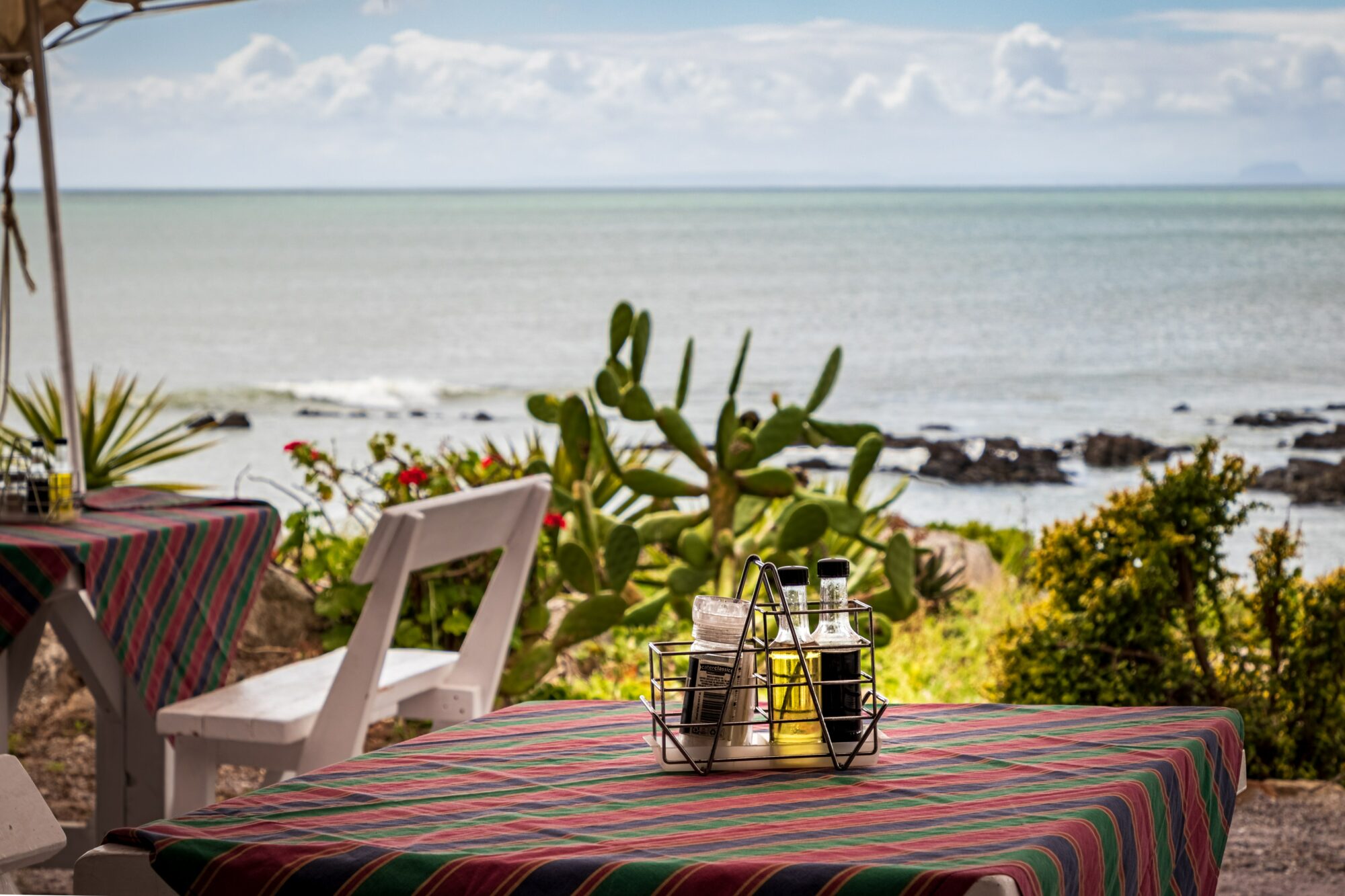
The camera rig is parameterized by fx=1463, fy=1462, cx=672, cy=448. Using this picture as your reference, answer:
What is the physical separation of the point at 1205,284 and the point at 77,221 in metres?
39.1

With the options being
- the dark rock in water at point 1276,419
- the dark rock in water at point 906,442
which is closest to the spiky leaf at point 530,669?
the dark rock in water at point 906,442

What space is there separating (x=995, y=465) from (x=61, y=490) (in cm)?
1433

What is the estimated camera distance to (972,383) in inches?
1081

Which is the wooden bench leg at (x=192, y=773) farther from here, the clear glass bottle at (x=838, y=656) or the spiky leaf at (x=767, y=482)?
the spiky leaf at (x=767, y=482)

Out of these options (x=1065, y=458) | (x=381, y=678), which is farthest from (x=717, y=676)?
(x=1065, y=458)

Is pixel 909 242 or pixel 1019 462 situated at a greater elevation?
pixel 909 242

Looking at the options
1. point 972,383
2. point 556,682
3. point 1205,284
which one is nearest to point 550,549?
point 556,682

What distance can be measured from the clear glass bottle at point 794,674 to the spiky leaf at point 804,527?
9.61 feet

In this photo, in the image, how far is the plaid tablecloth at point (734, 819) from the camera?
987 mm

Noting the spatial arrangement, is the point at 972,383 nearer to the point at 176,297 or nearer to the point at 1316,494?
the point at 1316,494

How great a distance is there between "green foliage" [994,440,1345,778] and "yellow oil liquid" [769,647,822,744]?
97.0 inches

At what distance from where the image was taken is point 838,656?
1.31 m

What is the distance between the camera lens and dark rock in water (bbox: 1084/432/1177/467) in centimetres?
1712

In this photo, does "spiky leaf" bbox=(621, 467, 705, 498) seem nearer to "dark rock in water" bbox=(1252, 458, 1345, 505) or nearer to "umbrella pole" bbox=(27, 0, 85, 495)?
"umbrella pole" bbox=(27, 0, 85, 495)
